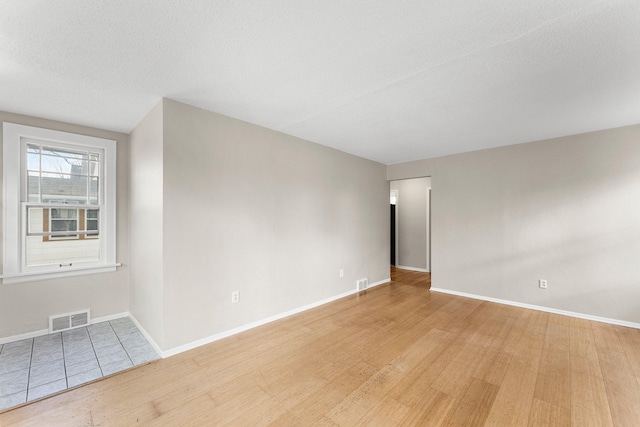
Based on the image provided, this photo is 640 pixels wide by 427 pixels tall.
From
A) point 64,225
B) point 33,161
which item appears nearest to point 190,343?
point 64,225

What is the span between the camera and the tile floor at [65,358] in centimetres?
205

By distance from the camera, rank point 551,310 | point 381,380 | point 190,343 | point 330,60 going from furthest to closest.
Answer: point 551,310
point 190,343
point 381,380
point 330,60

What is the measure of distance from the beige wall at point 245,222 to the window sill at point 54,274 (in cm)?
159

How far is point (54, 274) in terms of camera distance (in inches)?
121

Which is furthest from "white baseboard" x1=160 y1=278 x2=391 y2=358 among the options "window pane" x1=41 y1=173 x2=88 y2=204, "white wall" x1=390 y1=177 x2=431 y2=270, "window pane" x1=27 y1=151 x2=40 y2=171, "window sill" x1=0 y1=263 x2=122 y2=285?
"white wall" x1=390 y1=177 x2=431 y2=270

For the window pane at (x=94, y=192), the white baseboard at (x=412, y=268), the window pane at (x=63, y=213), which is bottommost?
the white baseboard at (x=412, y=268)

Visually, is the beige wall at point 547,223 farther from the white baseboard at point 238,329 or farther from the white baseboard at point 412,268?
the white baseboard at point 238,329

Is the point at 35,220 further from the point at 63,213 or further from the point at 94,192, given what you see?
the point at 94,192

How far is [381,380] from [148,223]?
276 centimetres

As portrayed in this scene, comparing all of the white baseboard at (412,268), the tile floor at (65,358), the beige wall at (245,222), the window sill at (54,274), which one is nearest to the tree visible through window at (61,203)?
the window sill at (54,274)

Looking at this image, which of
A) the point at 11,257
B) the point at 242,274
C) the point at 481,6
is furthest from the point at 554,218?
the point at 11,257

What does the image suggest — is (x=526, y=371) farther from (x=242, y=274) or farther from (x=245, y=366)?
(x=242, y=274)

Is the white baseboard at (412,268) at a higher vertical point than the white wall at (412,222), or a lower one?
lower

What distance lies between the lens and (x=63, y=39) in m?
1.72
